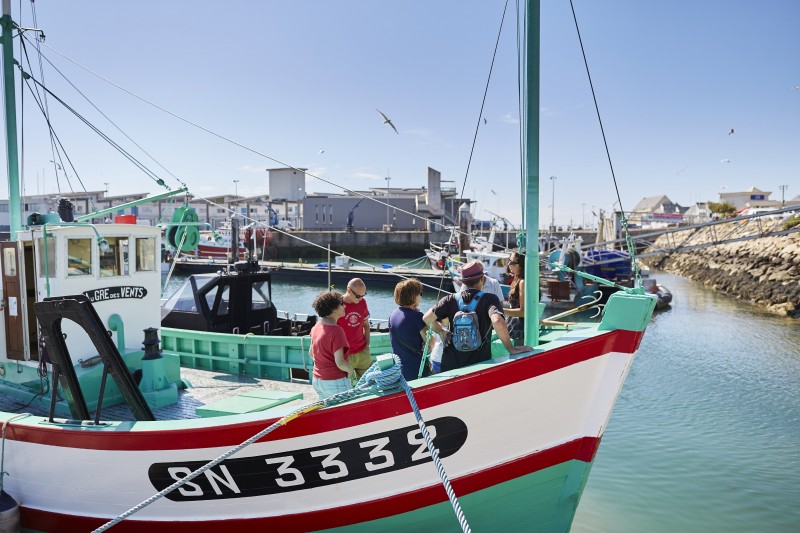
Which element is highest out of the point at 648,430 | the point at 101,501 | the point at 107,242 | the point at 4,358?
the point at 107,242

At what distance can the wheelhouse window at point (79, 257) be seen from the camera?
6.58m

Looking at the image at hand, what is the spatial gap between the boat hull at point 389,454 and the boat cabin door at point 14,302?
96.4 inches

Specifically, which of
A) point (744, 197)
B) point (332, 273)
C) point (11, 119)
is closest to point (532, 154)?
point (11, 119)

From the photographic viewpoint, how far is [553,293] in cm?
2769

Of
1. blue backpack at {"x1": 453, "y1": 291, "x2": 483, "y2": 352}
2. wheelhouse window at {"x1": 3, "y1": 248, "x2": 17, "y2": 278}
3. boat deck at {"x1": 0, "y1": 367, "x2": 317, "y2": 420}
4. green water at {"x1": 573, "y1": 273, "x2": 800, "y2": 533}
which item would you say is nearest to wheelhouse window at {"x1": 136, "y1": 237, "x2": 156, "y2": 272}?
wheelhouse window at {"x1": 3, "y1": 248, "x2": 17, "y2": 278}

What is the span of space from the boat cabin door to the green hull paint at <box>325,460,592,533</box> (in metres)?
4.69

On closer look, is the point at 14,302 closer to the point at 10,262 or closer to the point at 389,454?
the point at 10,262

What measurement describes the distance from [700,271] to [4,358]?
42.8 m

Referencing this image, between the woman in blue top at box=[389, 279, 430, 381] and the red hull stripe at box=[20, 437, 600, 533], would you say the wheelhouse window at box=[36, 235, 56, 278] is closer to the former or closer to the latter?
the red hull stripe at box=[20, 437, 600, 533]

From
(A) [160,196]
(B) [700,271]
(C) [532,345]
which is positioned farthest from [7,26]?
(B) [700,271]

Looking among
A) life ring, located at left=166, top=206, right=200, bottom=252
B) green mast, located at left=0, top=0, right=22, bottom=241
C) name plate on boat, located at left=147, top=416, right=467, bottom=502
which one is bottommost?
name plate on boat, located at left=147, top=416, right=467, bottom=502

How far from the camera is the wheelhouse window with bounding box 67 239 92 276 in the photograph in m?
6.58

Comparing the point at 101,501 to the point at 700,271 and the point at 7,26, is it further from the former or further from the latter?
the point at 700,271

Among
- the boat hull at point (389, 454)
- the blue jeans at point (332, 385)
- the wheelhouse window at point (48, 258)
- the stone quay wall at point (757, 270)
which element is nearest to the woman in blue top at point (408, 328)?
the blue jeans at point (332, 385)
